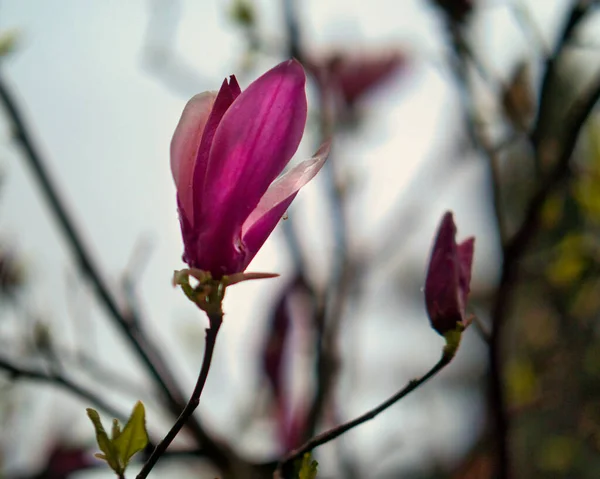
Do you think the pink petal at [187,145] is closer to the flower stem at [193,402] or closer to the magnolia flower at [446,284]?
the flower stem at [193,402]

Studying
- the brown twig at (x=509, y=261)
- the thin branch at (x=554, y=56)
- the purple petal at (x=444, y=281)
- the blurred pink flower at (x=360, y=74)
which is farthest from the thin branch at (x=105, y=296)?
the blurred pink flower at (x=360, y=74)

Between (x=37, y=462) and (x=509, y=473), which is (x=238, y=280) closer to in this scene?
(x=509, y=473)

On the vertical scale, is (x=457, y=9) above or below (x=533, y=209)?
above

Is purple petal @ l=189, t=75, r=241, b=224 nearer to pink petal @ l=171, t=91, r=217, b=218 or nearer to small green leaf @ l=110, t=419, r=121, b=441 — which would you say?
pink petal @ l=171, t=91, r=217, b=218

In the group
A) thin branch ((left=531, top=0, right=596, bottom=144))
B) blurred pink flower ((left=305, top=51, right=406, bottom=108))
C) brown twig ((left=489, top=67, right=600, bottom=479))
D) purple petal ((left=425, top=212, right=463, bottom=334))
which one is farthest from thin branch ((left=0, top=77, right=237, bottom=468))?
blurred pink flower ((left=305, top=51, right=406, bottom=108))

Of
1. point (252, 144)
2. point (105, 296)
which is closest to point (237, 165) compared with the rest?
point (252, 144)

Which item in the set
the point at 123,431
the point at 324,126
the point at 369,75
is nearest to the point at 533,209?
the point at 123,431

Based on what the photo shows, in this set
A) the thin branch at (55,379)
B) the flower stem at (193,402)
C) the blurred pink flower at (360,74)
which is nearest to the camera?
the flower stem at (193,402)
